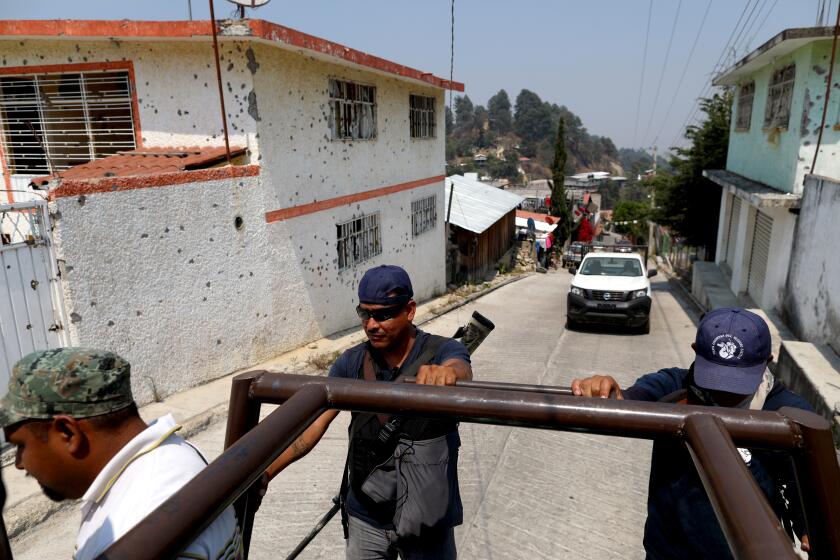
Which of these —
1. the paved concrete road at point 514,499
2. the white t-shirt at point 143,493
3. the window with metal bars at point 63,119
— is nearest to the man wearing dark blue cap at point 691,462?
the white t-shirt at point 143,493

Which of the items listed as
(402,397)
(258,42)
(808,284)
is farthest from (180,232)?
(808,284)

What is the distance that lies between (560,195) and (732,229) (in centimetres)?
1641

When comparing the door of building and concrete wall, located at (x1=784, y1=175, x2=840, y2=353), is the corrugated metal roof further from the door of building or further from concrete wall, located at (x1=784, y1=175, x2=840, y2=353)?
the door of building

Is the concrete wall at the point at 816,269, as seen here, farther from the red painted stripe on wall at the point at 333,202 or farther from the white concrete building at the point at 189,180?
the red painted stripe on wall at the point at 333,202

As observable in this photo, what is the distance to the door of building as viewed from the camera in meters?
4.98

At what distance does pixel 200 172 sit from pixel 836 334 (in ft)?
26.7

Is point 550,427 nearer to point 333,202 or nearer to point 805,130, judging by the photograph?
point 333,202

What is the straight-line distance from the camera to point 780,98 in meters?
11.4

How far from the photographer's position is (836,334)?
7.41 m

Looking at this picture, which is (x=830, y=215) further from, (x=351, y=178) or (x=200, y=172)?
(x=200, y=172)

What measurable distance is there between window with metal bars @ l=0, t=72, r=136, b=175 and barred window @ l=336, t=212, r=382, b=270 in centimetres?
369

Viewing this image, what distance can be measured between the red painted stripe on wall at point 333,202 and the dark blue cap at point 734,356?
6924 mm

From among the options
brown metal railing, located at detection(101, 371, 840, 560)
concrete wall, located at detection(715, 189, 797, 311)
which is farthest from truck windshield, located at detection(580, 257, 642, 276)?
brown metal railing, located at detection(101, 371, 840, 560)

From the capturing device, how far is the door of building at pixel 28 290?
498 centimetres
